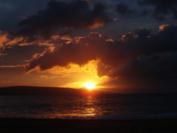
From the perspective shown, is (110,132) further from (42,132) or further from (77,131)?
(42,132)

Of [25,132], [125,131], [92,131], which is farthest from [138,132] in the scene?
[25,132]

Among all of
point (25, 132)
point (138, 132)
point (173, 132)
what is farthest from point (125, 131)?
point (25, 132)

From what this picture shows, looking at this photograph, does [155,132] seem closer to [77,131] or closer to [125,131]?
[125,131]

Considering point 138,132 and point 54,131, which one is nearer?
point 138,132

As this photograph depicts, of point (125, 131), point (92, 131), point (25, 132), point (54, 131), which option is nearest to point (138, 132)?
point (125, 131)

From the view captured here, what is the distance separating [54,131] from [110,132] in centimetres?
465

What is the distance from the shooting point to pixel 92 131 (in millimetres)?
30188

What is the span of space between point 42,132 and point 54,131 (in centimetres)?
107

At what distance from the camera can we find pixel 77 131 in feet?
101

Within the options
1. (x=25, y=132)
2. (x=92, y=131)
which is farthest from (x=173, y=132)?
(x=25, y=132)

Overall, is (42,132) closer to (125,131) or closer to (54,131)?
(54,131)

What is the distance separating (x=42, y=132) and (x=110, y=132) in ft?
17.5

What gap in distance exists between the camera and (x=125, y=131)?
29969mm

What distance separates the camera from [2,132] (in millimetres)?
30016
